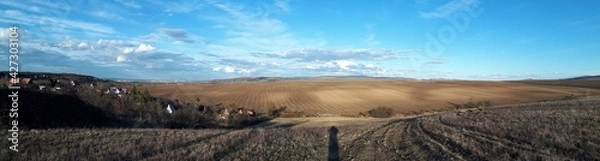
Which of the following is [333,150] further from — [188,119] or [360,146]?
[188,119]

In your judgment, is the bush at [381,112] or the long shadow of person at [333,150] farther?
the bush at [381,112]

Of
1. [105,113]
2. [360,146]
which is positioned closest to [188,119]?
[105,113]

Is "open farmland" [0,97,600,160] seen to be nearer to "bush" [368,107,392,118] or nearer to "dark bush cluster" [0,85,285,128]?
"dark bush cluster" [0,85,285,128]

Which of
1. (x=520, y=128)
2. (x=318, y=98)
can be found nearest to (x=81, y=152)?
(x=520, y=128)

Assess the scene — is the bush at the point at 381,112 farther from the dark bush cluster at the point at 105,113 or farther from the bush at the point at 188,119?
the bush at the point at 188,119

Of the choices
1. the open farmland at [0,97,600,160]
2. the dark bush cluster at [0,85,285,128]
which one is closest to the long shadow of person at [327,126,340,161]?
the open farmland at [0,97,600,160]

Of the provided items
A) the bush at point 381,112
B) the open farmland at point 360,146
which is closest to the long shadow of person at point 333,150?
the open farmland at point 360,146

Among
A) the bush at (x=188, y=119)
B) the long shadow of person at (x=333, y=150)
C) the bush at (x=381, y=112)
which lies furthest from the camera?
the bush at (x=381, y=112)

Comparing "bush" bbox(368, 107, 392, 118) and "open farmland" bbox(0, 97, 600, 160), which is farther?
"bush" bbox(368, 107, 392, 118)

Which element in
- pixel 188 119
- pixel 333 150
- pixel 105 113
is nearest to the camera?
pixel 333 150

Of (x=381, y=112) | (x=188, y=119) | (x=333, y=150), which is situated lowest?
(x=381, y=112)

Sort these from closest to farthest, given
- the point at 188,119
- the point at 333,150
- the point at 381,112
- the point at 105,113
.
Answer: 1. the point at 333,150
2. the point at 105,113
3. the point at 188,119
4. the point at 381,112
